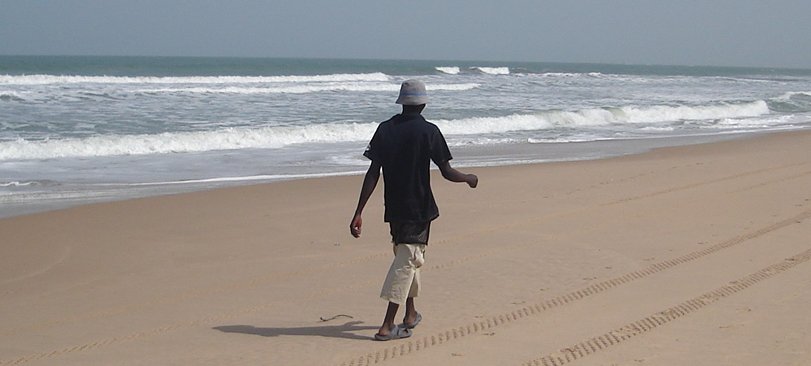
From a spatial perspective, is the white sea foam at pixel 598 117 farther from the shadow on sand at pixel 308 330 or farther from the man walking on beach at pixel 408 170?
the man walking on beach at pixel 408 170

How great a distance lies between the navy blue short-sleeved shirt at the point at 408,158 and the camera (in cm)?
487

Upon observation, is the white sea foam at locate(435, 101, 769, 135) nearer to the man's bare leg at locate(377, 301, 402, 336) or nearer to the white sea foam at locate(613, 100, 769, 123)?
the white sea foam at locate(613, 100, 769, 123)

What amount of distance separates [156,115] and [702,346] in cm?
2023

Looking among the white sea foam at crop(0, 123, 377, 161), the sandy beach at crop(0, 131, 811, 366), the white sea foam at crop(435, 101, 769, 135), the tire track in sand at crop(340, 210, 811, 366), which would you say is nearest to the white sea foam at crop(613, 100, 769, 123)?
the white sea foam at crop(435, 101, 769, 135)

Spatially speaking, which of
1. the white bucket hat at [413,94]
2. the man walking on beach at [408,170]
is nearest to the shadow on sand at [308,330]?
the man walking on beach at [408,170]

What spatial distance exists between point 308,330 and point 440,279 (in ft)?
4.85

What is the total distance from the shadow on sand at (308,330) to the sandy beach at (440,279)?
24 millimetres

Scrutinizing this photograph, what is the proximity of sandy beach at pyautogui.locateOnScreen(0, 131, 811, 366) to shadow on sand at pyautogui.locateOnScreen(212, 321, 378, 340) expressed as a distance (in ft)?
0.08

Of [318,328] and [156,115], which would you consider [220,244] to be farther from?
[156,115]

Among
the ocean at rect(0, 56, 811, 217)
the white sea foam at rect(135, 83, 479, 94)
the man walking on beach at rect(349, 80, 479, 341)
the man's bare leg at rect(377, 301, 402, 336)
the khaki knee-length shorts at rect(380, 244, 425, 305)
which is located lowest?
the white sea foam at rect(135, 83, 479, 94)

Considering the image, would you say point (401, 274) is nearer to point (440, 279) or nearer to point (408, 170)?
point (408, 170)

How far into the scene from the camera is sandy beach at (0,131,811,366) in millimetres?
4844

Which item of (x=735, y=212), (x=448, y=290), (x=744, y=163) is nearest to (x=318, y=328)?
(x=448, y=290)

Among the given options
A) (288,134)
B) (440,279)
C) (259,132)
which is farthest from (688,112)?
(440,279)
